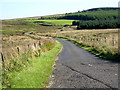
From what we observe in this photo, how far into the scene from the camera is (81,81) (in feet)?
35.7

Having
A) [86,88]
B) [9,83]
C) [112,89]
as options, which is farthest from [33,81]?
[112,89]

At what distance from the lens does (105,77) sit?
11438mm

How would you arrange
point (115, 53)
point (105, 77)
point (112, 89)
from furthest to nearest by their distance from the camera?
point (115, 53) → point (105, 77) → point (112, 89)

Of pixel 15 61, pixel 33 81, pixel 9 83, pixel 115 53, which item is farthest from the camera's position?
pixel 115 53

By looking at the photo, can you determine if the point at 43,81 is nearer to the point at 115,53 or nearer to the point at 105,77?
the point at 105,77

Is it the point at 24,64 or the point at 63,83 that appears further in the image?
the point at 24,64

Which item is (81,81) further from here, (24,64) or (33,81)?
(24,64)

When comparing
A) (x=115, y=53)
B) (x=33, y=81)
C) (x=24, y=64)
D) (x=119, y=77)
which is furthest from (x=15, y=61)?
(x=115, y=53)

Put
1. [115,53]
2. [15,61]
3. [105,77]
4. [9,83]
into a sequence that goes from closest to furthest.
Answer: [9,83]
[105,77]
[15,61]
[115,53]

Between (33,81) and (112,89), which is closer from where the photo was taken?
(112,89)

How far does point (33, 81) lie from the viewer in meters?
10.6

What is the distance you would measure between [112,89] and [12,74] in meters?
5.57

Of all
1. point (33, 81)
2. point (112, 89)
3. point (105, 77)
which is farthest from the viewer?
point (105, 77)

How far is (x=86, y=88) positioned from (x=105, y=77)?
2.37 m
